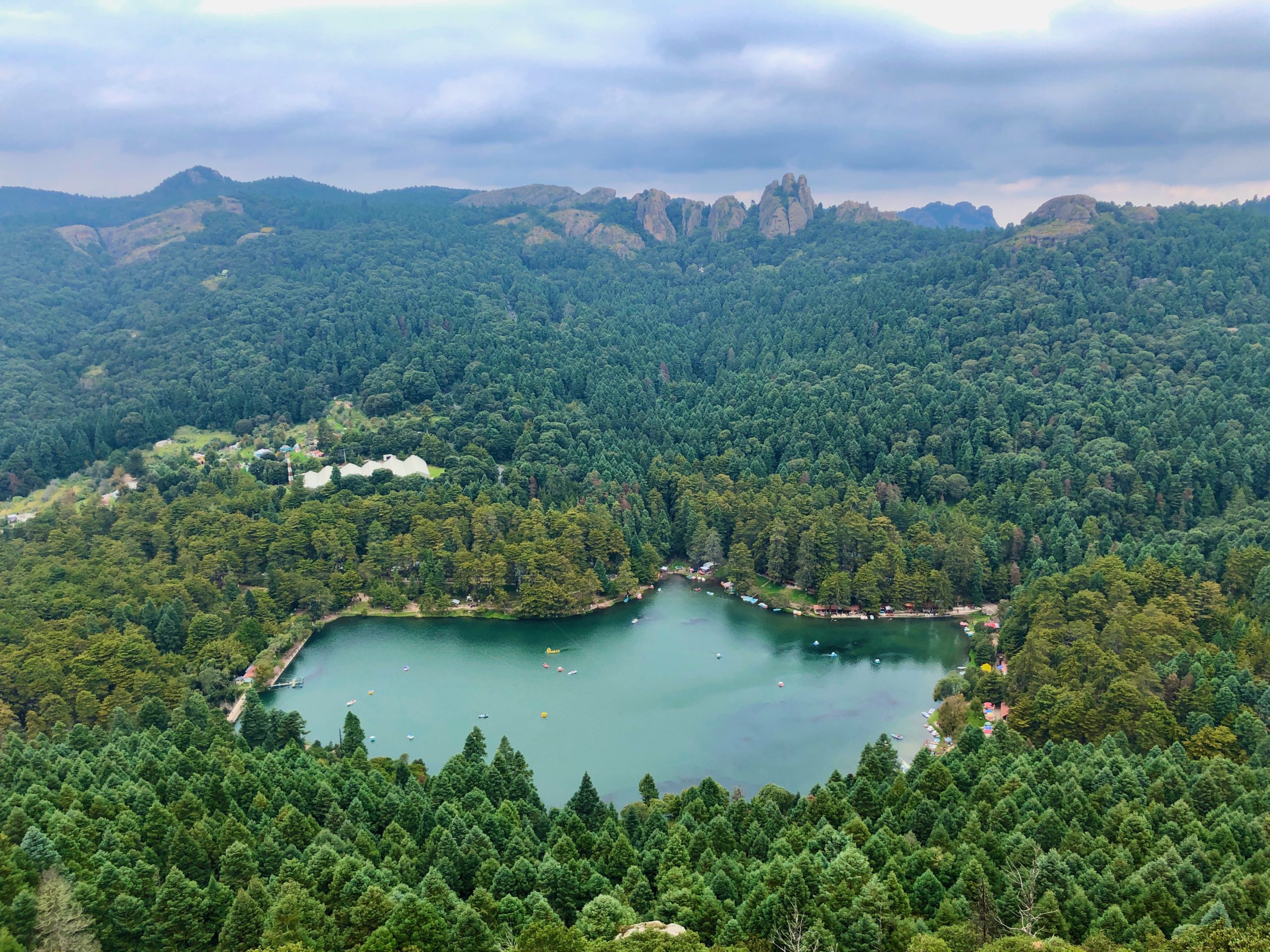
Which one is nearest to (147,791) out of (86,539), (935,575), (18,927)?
(18,927)

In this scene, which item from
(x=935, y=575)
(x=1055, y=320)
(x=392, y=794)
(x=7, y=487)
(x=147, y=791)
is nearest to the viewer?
(x=147, y=791)

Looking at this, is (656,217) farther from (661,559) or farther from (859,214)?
(661,559)

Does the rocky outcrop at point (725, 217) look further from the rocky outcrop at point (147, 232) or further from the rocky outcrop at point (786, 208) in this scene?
the rocky outcrop at point (147, 232)

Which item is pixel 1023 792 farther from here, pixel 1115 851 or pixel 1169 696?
pixel 1169 696

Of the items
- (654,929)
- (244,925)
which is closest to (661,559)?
(654,929)

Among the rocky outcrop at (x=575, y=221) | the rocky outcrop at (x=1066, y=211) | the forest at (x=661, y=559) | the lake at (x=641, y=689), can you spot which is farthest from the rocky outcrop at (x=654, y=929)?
the rocky outcrop at (x=575, y=221)

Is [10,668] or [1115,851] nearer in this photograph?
A: [1115,851]

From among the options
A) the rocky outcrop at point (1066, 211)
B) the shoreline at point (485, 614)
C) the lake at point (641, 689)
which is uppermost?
the rocky outcrop at point (1066, 211)
